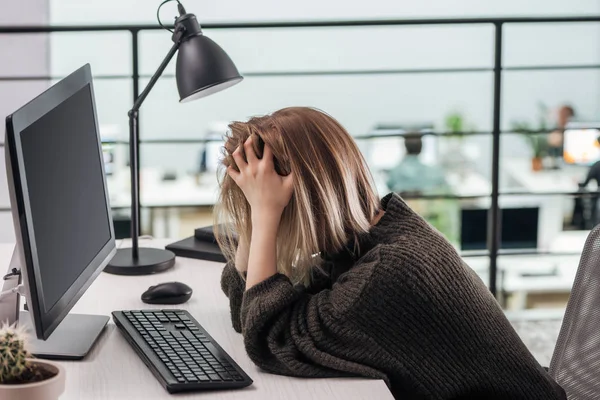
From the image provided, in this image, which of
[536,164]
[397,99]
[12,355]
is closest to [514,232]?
[536,164]

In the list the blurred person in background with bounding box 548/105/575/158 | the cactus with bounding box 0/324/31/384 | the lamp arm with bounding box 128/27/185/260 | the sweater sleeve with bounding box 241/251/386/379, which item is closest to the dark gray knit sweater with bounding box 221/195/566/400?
the sweater sleeve with bounding box 241/251/386/379

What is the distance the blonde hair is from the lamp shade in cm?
34

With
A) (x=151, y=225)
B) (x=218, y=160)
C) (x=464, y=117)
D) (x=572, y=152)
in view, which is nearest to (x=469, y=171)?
(x=464, y=117)

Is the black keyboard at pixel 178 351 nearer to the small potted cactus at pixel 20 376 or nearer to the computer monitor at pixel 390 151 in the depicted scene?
the small potted cactus at pixel 20 376

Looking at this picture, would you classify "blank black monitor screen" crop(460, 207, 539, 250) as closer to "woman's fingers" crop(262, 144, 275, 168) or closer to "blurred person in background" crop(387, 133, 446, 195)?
"blurred person in background" crop(387, 133, 446, 195)

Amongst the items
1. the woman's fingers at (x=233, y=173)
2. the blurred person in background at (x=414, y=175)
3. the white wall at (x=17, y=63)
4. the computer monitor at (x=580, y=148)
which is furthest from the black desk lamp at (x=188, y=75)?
the computer monitor at (x=580, y=148)

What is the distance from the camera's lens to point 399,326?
116cm

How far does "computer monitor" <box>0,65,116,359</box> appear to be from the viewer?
3.37 feet

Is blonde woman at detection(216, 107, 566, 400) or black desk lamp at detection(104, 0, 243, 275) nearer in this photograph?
blonde woman at detection(216, 107, 566, 400)

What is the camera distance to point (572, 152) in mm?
6316

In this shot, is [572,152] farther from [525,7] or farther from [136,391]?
[136,391]

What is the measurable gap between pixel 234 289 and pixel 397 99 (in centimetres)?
588

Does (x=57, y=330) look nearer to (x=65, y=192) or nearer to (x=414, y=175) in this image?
(x=65, y=192)

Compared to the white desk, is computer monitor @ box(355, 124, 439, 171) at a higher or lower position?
lower
